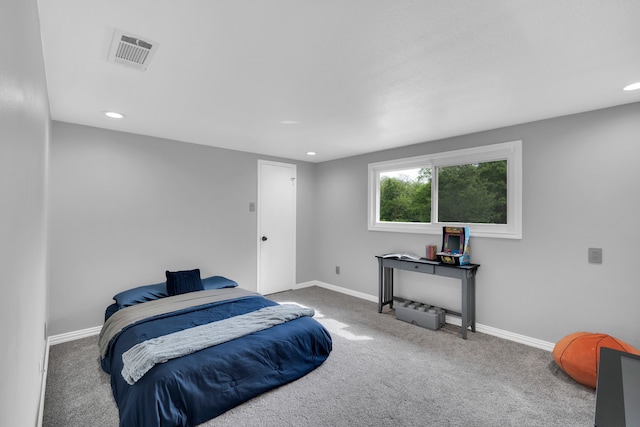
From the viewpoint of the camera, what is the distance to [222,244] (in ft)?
14.6

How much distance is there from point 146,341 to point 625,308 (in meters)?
4.05

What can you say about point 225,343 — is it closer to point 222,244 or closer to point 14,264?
point 14,264

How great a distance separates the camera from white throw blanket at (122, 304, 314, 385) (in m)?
1.99

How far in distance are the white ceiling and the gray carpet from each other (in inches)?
93.5

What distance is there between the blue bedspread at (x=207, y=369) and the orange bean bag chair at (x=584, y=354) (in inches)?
78.6

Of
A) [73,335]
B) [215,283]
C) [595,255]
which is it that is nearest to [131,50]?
[215,283]

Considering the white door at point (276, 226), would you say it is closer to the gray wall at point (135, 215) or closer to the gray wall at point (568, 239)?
the gray wall at point (135, 215)

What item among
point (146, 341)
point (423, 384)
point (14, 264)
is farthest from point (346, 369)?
point (14, 264)

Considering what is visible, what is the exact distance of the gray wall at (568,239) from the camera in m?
2.65

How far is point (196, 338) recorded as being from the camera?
2.32 m

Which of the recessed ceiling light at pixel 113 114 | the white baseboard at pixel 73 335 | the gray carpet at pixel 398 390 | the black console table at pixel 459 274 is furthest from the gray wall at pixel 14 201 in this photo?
the black console table at pixel 459 274

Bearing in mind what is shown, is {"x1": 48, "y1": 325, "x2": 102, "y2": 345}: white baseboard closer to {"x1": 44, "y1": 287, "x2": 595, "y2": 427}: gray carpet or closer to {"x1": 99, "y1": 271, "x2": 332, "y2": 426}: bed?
{"x1": 44, "y1": 287, "x2": 595, "y2": 427}: gray carpet

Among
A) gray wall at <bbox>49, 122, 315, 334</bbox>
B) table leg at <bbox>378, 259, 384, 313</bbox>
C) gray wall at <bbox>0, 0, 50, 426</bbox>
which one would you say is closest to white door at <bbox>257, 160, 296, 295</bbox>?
gray wall at <bbox>49, 122, 315, 334</bbox>

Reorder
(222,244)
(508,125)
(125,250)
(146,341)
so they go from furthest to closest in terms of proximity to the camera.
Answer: (222,244) < (125,250) < (508,125) < (146,341)
